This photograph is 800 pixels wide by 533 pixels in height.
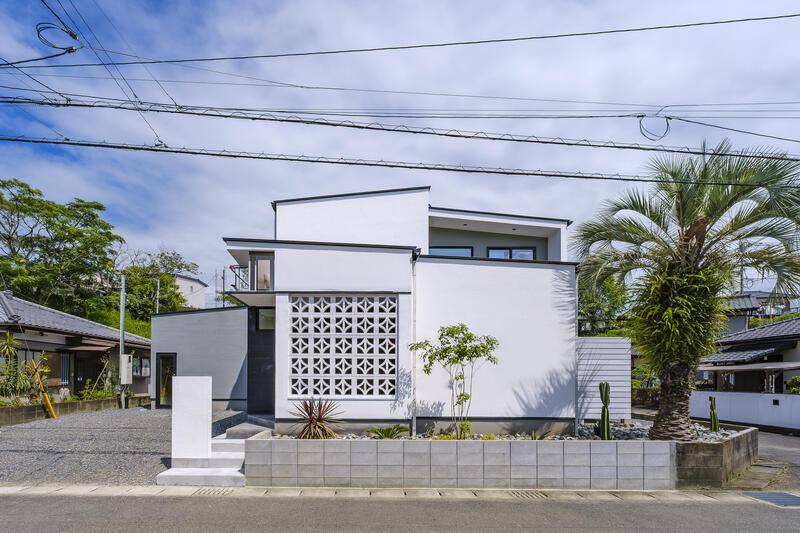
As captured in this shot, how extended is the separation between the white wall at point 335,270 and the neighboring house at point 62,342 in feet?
33.8

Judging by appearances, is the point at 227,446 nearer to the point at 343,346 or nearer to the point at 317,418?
the point at 317,418

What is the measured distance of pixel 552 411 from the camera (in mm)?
10594

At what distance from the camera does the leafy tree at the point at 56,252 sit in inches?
1053

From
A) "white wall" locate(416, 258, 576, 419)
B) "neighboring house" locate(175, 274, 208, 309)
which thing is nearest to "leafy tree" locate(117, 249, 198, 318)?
"neighboring house" locate(175, 274, 208, 309)

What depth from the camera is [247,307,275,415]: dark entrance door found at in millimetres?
12742

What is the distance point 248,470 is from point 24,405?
9727 millimetres

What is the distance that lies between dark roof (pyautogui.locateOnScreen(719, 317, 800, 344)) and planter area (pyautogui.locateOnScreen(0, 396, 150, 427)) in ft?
70.7

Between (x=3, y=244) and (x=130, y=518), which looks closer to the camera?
(x=130, y=518)

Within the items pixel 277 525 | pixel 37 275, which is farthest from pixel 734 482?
pixel 37 275

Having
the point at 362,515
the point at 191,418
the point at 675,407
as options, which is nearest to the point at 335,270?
the point at 191,418

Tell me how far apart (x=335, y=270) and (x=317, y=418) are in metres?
2.88

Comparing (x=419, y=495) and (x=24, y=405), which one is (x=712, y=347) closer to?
(x=419, y=495)

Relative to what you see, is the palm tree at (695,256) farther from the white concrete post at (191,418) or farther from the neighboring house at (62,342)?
the neighboring house at (62,342)

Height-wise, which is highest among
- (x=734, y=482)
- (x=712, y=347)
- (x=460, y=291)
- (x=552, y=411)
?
(x=460, y=291)
